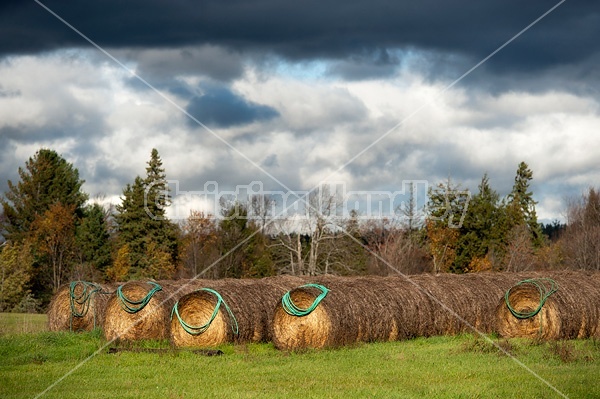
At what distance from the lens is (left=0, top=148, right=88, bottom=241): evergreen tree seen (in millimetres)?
73562

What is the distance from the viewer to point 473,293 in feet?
83.7

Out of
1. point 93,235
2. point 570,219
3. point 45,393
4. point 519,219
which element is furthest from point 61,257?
point 45,393

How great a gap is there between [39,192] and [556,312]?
61015 mm

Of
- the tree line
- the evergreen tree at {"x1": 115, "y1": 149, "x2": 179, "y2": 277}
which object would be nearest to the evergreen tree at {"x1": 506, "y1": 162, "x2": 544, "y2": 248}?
the tree line

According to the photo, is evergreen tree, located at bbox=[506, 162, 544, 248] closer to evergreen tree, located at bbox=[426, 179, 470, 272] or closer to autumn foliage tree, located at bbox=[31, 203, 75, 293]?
evergreen tree, located at bbox=[426, 179, 470, 272]

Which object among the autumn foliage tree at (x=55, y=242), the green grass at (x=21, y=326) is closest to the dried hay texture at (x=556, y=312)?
the green grass at (x=21, y=326)

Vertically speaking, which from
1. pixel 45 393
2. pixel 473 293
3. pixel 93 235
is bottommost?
pixel 45 393

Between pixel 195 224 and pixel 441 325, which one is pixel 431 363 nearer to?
pixel 441 325

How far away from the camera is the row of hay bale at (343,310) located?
20.8 metres

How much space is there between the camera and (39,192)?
74.9 metres

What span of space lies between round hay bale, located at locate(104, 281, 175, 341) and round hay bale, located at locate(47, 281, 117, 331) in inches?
104

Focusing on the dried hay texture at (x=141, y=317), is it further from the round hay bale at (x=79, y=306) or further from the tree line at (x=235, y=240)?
the tree line at (x=235, y=240)

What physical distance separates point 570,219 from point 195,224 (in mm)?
34538

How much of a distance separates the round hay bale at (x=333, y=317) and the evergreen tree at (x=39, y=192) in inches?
2146
